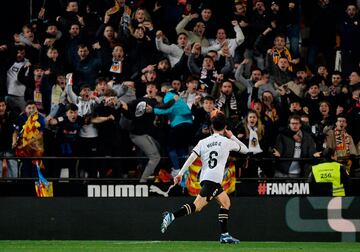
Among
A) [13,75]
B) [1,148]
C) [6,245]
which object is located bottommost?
[6,245]

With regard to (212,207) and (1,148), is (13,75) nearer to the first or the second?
(1,148)

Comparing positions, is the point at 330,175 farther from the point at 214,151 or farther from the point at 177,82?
the point at 177,82

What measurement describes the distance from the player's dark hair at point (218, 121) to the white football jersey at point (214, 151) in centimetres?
14

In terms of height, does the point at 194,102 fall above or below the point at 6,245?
above

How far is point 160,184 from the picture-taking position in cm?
1811

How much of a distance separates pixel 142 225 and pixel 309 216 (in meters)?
3.07

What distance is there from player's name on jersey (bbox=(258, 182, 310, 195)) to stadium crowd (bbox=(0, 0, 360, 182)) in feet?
1.90

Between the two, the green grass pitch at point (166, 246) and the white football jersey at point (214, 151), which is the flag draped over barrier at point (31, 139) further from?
the white football jersey at point (214, 151)

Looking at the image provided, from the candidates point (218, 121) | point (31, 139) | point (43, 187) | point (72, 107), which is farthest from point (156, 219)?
point (218, 121)

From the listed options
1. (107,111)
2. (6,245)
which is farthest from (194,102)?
(6,245)

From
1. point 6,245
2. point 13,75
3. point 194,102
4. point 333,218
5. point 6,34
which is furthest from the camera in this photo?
point 6,34

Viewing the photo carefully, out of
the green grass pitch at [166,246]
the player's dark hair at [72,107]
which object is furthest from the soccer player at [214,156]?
the player's dark hair at [72,107]

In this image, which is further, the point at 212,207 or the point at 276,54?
the point at 276,54

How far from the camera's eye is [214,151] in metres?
15.8
